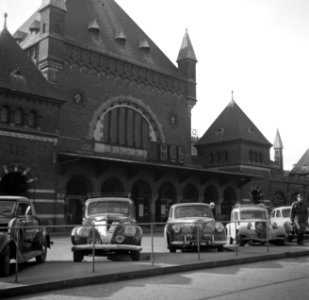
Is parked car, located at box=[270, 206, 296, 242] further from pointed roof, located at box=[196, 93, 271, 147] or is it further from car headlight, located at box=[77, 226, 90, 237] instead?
pointed roof, located at box=[196, 93, 271, 147]

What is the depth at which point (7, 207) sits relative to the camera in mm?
10930

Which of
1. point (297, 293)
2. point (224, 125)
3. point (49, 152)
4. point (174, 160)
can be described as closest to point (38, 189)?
point (49, 152)

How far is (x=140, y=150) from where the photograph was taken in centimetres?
3612

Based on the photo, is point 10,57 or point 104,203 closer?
point 104,203

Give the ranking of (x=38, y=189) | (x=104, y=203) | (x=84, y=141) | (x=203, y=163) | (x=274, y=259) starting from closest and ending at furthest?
(x=274, y=259) → (x=104, y=203) → (x=38, y=189) → (x=84, y=141) → (x=203, y=163)

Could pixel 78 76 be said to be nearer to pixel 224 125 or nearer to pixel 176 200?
pixel 176 200

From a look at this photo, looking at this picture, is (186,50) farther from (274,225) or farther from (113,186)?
(274,225)

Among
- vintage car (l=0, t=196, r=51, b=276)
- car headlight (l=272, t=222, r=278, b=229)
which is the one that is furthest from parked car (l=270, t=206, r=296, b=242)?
vintage car (l=0, t=196, r=51, b=276)

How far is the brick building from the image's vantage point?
26.3m

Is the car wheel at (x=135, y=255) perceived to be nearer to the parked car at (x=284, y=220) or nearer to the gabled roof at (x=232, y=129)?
the parked car at (x=284, y=220)

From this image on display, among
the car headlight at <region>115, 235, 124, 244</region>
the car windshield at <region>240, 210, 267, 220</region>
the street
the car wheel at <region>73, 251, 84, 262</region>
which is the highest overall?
the car windshield at <region>240, 210, 267, 220</region>

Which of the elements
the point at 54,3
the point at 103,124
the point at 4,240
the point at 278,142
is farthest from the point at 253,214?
the point at 278,142

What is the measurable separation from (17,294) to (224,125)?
39301mm

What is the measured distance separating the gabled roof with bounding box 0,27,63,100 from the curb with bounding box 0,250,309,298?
17871 millimetres
